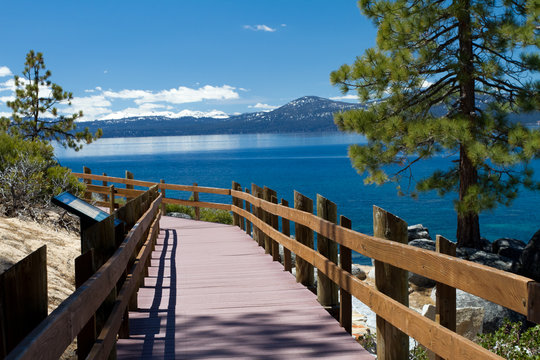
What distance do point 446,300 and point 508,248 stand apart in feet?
49.0

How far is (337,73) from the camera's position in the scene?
52.4 ft

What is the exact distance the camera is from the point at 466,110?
15875 mm

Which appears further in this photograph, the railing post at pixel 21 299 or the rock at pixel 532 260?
the rock at pixel 532 260

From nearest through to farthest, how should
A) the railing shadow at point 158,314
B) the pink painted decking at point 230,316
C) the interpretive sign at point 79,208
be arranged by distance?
the pink painted decking at point 230,316 → the railing shadow at point 158,314 → the interpretive sign at point 79,208

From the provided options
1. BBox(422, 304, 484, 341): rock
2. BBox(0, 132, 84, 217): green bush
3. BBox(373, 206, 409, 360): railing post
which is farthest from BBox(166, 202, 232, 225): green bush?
BBox(373, 206, 409, 360): railing post

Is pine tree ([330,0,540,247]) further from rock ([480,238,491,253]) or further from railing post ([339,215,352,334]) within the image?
railing post ([339,215,352,334])

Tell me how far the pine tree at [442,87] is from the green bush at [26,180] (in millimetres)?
8419

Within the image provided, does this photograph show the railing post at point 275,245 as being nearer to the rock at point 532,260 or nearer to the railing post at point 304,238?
the railing post at point 304,238

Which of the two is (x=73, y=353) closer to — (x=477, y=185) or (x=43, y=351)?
(x=43, y=351)

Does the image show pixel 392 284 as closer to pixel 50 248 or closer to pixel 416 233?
pixel 50 248

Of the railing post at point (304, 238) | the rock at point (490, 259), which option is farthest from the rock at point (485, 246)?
the railing post at point (304, 238)

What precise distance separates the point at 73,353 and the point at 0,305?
272cm

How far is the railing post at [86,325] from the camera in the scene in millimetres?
2924

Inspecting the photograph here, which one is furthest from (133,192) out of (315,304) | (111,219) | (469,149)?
(111,219)
